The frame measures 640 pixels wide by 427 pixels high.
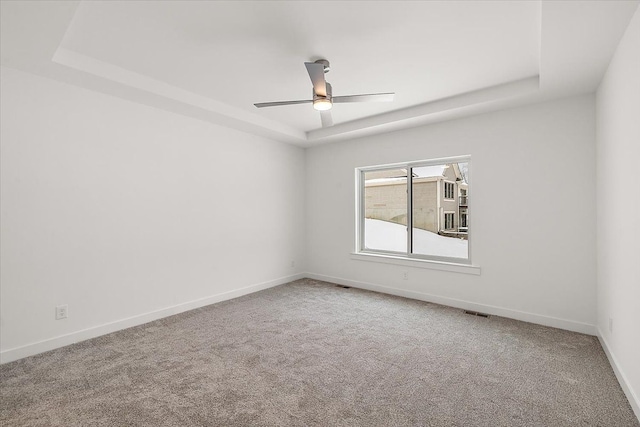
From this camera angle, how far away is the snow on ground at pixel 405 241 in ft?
13.6

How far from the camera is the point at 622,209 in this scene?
7.10ft

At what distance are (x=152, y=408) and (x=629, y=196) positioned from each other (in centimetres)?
339

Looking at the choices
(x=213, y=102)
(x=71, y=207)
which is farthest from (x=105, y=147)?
(x=213, y=102)

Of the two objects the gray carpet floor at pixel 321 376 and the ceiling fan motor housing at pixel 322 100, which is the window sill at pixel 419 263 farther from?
the ceiling fan motor housing at pixel 322 100

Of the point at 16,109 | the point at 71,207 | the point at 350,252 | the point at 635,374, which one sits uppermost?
the point at 16,109

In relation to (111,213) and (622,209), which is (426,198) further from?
(111,213)

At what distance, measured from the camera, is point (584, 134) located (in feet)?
10.1

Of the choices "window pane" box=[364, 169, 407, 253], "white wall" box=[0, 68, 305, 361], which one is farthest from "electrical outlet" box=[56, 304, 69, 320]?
"window pane" box=[364, 169, 407, 253]

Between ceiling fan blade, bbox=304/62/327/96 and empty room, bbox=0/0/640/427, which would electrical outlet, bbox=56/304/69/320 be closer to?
empty room, bbox=0/0/640/427

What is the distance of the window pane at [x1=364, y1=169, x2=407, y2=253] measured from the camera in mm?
4705

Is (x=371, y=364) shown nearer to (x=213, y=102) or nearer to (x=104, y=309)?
(x=104, y=309)

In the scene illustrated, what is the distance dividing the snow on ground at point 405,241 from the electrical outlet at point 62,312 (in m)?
3.89

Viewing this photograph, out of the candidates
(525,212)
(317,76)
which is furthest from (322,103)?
(525,212)

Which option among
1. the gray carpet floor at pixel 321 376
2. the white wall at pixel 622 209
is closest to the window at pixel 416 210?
the gray carpet floor at pixel 321 376
